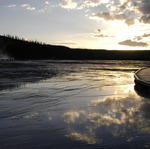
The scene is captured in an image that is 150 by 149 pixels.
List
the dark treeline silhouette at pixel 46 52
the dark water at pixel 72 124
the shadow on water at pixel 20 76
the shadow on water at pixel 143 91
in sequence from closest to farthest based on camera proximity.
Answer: the dark water at pixel 72 124 → the shadow on water at pixel 143 91 → the shadow on water at pixel 20 76 → the dark treeline silhouette at pixel 46 52

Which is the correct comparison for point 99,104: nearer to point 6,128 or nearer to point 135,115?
point 135,115

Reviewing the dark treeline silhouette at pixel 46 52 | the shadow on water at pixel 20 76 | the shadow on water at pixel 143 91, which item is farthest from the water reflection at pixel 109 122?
the dark treeline silhouette at pixel 46 52

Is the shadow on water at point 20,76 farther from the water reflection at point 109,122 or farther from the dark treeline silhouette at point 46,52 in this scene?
the dark treeline silhouette at point 46,52

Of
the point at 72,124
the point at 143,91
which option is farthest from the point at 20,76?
the point at 72,124

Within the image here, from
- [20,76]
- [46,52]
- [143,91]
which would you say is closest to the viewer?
[143,91]

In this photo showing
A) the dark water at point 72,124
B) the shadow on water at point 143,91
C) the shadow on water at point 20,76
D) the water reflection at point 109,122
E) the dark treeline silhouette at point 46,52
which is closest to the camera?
the dark water at point 72,124

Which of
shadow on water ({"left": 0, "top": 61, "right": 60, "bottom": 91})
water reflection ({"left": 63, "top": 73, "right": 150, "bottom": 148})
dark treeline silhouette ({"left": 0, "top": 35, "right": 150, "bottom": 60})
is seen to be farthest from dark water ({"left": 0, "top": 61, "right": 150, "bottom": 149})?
dark treeline silhouette ({"left": 0, "top": 35, "right": 150, "bottom": 60})

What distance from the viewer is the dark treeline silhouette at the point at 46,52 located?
120438 millimetres

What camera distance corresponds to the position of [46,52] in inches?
5340

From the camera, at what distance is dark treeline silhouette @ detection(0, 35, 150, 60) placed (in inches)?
4742

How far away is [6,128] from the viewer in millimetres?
5777

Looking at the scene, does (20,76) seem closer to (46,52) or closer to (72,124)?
(72,124)

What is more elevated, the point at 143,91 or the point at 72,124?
the point at 72,124

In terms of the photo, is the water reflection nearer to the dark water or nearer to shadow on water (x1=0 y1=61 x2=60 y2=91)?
the dark water
